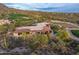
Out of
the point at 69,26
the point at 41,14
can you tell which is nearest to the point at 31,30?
the point at 41,14

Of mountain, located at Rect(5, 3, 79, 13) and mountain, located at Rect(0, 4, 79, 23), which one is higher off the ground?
mountain, located at Rect(5, 3, 79, 13)

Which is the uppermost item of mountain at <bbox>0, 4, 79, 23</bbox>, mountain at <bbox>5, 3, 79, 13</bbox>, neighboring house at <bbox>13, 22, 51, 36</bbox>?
mountain at <bbox>5, 3, 79, 13</bbox>

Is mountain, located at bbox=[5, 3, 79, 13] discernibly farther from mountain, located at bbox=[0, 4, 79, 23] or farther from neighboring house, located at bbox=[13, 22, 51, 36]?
neighboring house, located at bbox=[13, 22, 51, 36]

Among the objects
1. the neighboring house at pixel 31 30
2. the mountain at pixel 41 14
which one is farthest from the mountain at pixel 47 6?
the neighboring house at pixel 31 30

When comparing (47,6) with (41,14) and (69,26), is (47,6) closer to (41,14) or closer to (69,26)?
(41,14)

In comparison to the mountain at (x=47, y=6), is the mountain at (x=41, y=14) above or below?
below

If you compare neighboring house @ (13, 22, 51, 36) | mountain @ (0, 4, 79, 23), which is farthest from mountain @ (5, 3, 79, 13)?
neighboring house @ (13, 22, 51, 36)

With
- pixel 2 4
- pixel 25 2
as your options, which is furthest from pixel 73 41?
pixel 2 4

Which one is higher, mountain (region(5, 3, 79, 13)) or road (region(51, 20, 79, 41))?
mountain (region(5, 3, 79, 13))

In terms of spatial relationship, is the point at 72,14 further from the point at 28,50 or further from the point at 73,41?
the point at 28,50

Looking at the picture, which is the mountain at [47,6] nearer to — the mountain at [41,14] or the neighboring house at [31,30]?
the mountain at [41,14]

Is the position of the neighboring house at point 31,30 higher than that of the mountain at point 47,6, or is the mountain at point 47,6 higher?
the mountain at point 47,6

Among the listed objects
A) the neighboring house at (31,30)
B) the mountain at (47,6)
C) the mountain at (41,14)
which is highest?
the mountain at (47,6)
